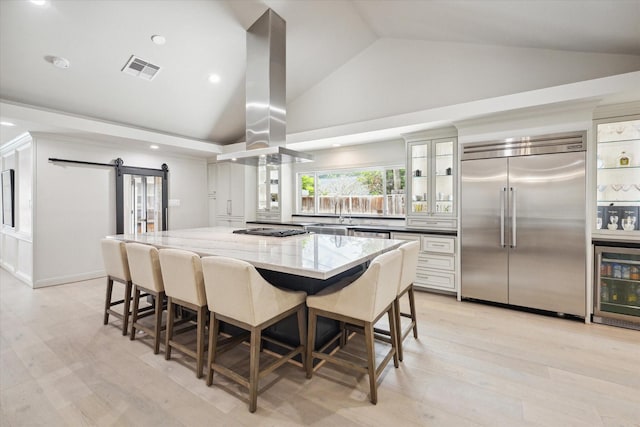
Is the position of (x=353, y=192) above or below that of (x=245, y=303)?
above

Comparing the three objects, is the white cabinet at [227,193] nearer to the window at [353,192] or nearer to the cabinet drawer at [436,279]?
the window at [353,192]

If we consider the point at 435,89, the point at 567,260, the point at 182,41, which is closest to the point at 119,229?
the point at 182,41

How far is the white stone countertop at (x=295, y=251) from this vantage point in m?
1.74

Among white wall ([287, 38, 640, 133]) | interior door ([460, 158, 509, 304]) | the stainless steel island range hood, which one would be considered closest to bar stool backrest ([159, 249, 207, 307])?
the stainless steel island range hood

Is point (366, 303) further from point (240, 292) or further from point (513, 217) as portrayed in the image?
point (513, 217)

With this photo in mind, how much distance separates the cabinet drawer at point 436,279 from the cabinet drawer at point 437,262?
8cm

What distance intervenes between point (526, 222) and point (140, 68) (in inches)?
200

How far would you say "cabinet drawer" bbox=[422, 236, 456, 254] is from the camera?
383 centimetres

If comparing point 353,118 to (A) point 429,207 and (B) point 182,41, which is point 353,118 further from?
(B) point 182,41

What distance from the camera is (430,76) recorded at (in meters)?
3.95

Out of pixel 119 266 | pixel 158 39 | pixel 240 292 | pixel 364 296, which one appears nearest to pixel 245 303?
pixel 240 292

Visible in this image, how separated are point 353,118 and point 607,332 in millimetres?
3921

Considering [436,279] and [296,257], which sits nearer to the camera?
[296,257]

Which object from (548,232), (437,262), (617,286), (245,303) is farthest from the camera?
(437,262)
